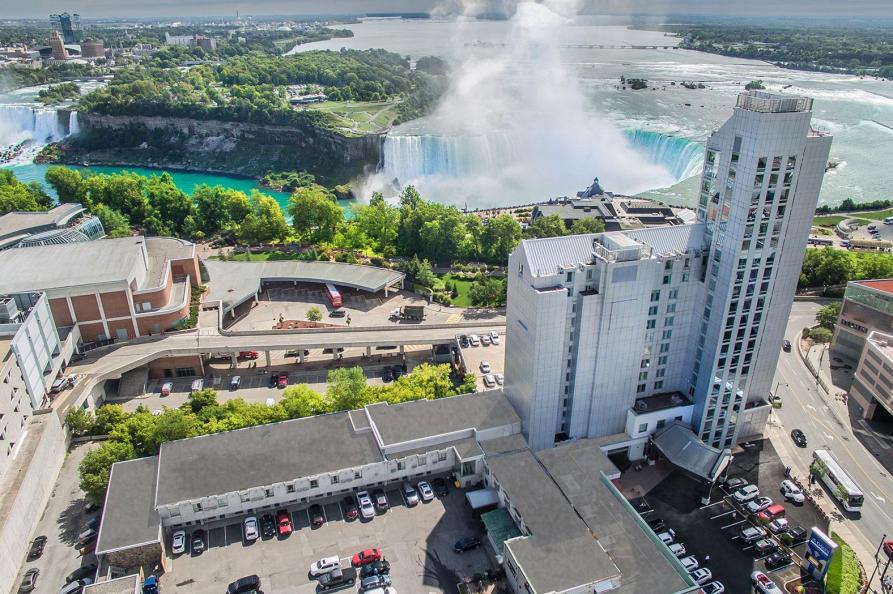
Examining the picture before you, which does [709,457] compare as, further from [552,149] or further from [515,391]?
Result: [552,149]

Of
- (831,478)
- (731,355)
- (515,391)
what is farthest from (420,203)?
(831,478)

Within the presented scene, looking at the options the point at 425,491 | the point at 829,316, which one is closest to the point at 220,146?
the point at 425,491

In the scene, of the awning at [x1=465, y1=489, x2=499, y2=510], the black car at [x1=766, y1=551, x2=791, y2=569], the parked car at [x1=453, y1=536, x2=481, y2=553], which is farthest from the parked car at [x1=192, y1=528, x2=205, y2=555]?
the black car at [x1=766, y1=551, x2=791, y2=569]

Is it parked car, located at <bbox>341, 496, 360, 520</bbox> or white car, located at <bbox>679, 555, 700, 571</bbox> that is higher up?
parked car, located at <bbox>341, 496, 360, 520</bbox>

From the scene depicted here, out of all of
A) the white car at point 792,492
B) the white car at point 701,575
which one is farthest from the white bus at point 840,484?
the white car at point 701,575

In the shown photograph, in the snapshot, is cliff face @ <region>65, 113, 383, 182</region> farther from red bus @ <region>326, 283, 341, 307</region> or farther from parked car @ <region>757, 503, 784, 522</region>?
parked car @ <region>757, 503, 784, 522</region>

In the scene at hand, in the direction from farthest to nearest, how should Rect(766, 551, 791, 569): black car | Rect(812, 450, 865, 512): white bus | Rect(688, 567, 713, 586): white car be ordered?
Rect(812, 450, 865, 512): white bus < Rect(766, 551, 791, 569): black car < Rect(688, 567, 713, 586): white car
